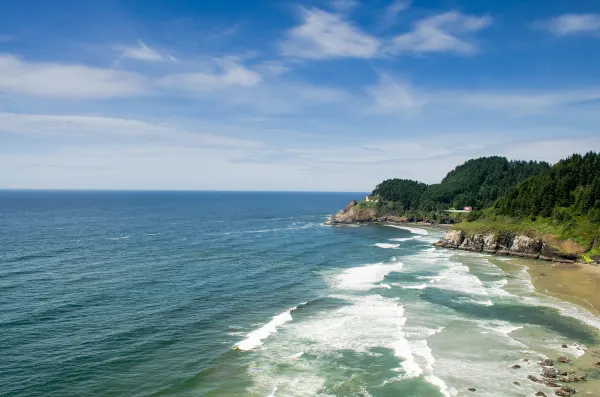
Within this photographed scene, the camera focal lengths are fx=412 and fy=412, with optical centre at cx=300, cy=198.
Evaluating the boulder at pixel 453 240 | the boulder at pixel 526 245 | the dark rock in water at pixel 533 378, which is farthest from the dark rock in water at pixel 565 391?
the boulder at pixel 453 240

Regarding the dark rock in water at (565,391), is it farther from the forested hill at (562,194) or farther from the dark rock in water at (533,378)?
the forested hill at (562,194)

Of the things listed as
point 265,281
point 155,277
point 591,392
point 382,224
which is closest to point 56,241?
point 155,277

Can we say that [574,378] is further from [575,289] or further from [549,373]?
[575,289]

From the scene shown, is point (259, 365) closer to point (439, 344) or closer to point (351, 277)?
point (439, 344)

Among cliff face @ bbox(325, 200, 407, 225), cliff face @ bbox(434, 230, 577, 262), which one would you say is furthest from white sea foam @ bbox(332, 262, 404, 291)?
cliff face @ bbox(325, 200, 407, 225)

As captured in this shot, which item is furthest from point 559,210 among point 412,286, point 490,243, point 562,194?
point 412,286

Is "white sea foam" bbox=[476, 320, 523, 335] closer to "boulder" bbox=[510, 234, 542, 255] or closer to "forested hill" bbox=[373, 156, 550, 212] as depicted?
"boulder" bbox=[510, 234, 542, 255]
